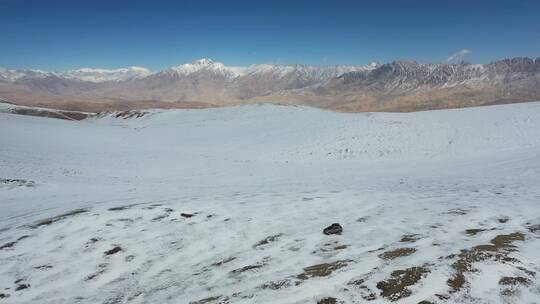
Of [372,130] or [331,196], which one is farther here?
[372,130]

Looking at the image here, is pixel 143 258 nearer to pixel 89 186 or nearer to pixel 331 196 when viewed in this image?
pixel 331 196

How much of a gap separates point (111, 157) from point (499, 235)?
28303 mm

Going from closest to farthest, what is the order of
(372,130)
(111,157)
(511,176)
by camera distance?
(511,176) < (111,157) < (372,130)

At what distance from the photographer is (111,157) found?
2956cm

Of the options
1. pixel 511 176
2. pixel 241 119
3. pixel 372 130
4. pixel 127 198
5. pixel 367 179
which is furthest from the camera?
pixel 241 119

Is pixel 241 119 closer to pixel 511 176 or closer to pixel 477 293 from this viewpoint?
pixel 511 176

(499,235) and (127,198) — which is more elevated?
(499,235)

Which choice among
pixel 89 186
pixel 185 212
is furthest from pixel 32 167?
pixel 185 212

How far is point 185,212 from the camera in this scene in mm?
11164

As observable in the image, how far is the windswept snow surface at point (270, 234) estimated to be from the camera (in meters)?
6.09

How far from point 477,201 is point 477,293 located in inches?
286

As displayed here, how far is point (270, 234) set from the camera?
920cm

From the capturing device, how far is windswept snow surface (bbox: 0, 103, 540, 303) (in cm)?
609

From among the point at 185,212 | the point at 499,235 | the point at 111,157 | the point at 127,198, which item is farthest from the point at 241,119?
the point at 499,235
